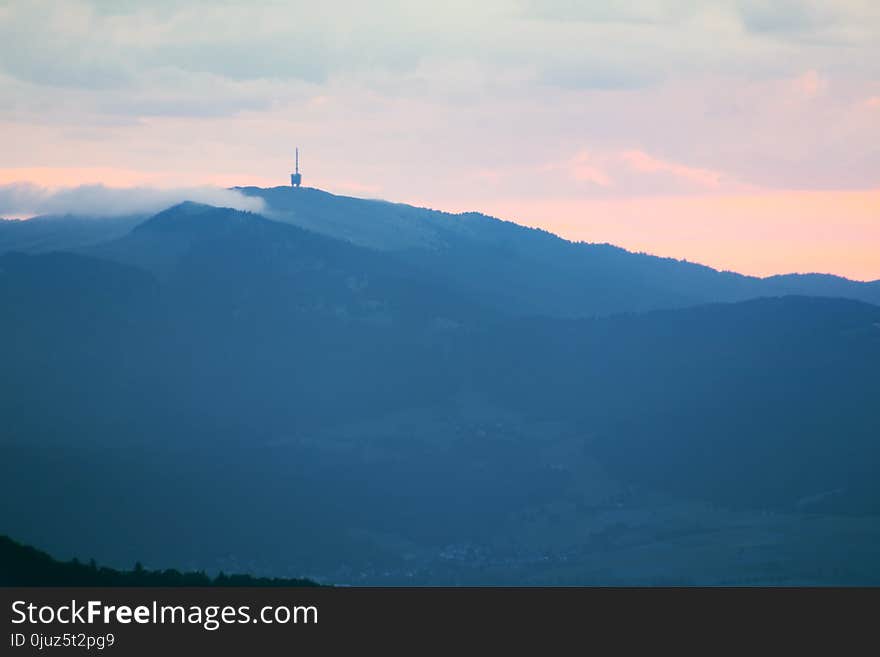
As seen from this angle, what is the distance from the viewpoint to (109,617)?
10381 centimetres

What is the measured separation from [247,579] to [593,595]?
75034 millimetres

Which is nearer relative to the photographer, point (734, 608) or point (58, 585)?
point (734, 608)

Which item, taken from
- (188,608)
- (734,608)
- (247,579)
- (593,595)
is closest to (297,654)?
(188,608)

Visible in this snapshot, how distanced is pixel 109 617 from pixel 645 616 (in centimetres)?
3665

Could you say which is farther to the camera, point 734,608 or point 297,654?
point 734,608

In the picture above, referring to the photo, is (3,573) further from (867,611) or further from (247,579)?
(867,611)

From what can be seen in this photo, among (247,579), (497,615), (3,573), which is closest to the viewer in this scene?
(497,615)

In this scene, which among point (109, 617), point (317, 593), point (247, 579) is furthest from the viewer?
point (247, 579)

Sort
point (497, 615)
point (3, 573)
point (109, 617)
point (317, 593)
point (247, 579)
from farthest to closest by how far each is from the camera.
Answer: point (247, 579), point (3, 573), point (497, 615), point (317, 593), point (109, 617)

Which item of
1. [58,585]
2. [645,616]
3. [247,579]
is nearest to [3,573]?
[58,585]

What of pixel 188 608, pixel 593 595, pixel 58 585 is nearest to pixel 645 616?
pixel 593 595

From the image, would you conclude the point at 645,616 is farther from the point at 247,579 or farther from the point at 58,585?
the point at 247,579

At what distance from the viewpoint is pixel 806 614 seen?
124 meters

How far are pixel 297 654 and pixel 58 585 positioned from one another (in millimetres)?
68355
